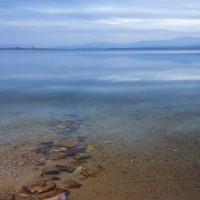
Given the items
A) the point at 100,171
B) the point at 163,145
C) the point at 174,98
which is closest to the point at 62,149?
the point at 100,171

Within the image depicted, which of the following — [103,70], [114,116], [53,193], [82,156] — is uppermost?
[103,70]

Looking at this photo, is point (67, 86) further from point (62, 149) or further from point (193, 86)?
point (62, 149)

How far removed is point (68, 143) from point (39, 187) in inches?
132

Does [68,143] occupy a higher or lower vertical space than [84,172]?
higher

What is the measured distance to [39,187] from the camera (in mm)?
8086

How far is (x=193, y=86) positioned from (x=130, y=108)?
33.0 feet

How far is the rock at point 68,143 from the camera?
11211mm

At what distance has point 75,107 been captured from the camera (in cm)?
1708

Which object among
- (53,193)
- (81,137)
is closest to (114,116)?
(81,137)

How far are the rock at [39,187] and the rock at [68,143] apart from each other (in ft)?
9.29

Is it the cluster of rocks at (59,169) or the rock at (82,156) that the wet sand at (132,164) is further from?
the rock at (82,156)

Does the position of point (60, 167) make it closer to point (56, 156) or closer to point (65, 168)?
point (65, 168)

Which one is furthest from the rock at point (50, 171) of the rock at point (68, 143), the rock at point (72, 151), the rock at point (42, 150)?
the rock at point (68, 143)

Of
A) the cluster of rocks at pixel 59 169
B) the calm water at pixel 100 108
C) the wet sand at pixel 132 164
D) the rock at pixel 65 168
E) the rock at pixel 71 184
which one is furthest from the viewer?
the calm water at pixel 100 108
